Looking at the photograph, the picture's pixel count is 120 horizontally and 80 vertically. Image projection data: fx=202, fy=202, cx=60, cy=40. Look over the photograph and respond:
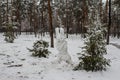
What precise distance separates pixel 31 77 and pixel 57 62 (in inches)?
97.5

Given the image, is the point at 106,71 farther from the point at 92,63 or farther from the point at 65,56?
the point at 65,56

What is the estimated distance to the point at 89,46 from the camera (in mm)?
10211

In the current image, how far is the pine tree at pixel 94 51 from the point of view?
1000 centimetres

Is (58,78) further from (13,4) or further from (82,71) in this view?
(13,4)

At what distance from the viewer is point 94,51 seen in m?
10.2

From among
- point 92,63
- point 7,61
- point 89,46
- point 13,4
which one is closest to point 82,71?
point 92,63

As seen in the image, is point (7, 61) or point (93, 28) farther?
point (7, 61)

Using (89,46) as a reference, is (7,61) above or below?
below

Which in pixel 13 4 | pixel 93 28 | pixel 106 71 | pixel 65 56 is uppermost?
pixel 13 4

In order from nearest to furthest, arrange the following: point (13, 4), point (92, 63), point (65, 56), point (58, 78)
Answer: point (58, 78) < point (92, 63) < point (65, 56) < point (13, 4)

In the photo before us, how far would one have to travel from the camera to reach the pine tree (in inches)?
394

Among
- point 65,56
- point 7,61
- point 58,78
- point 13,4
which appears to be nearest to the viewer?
point 58,78

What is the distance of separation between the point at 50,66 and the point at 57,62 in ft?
1.55

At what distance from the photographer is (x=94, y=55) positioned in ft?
33.4
